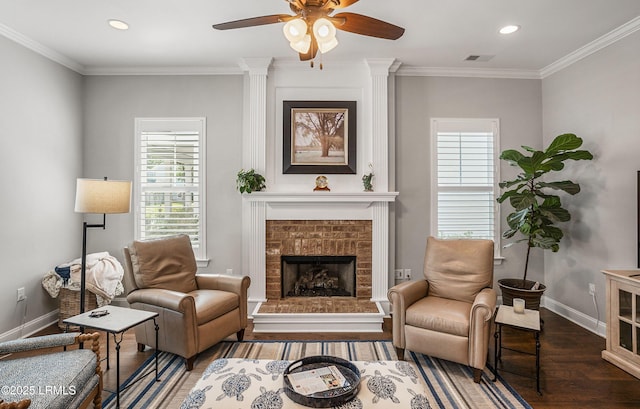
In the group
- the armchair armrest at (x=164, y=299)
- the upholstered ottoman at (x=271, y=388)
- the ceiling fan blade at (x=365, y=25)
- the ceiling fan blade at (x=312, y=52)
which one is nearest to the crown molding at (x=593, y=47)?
the ceiling fan blade at (x=365, y=25)

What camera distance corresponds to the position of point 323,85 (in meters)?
4.01

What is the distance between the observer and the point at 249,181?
3.77 meters

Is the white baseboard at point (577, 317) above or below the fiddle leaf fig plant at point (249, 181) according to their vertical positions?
below

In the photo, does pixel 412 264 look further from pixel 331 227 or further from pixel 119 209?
Result: pixel 119 209

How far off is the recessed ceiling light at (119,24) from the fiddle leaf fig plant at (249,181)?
1.73 meters

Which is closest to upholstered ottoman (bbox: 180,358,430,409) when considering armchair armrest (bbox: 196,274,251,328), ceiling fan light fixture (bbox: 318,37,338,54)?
armchair armrest (bbox: 196,274,251,328)

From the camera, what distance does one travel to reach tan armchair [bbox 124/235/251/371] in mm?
2607

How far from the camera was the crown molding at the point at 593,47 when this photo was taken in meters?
3.04

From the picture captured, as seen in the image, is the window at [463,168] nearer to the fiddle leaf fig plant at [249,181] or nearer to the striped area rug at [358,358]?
the striped area rug at [358,358]

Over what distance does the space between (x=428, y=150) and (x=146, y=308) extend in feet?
11.3

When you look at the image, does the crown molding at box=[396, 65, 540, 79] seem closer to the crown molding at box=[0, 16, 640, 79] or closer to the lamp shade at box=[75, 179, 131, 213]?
the crown molding at box=[0, 16, 640, 79]

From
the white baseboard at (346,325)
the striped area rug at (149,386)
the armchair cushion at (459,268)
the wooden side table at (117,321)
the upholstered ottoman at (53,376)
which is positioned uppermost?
the armchair cushion at (459,268)

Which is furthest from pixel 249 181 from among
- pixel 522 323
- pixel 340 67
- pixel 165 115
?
pixel 522 323

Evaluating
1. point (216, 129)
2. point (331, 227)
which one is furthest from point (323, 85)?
point (331, 227)
